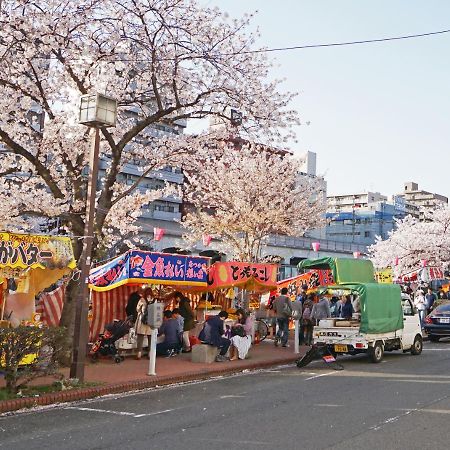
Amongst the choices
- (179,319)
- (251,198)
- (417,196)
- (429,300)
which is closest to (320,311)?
(179,319)

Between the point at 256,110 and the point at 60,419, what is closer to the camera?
the point at 60,419

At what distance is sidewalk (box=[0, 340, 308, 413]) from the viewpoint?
34.2 feet

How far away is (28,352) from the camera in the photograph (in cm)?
1034

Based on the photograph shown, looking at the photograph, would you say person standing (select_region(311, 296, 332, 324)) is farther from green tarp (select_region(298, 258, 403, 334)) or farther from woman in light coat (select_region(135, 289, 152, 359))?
woman in light coat (select_region(135, 289, 152, 359))

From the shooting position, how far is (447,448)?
7305 millimetres

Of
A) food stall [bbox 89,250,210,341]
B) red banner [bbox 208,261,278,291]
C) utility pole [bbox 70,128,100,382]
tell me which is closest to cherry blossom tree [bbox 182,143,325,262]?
red banner [bbox 208,261,278,291]

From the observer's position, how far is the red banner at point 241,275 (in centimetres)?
1812

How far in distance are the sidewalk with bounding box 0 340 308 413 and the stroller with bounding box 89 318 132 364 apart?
0.21 metres

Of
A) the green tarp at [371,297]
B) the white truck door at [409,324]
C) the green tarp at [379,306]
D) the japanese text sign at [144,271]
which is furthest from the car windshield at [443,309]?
the japanese text sign at [144,271]

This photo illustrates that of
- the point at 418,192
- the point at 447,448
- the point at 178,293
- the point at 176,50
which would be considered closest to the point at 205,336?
the point at 178,293

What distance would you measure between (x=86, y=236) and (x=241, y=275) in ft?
24.7

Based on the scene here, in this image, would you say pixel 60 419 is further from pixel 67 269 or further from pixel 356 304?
pixel 356 304

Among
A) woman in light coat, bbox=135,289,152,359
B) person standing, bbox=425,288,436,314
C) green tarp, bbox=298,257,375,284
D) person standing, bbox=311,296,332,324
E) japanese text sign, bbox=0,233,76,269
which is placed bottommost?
woman in light coat, bbox=135,289,152,359

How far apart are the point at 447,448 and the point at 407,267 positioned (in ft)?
131
